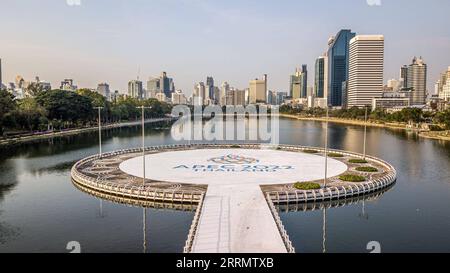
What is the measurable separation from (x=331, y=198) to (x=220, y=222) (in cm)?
1331

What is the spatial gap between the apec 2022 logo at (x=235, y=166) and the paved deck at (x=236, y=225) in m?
10.2

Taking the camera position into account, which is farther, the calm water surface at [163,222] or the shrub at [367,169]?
the shrub at [367,169]

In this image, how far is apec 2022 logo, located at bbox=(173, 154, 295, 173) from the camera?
149 feet

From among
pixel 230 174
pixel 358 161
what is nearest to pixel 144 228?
pixel 230 174

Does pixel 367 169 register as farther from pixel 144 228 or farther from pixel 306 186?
pixel 144 228

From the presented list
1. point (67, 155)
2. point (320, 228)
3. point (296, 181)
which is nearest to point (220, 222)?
point (320, 228)

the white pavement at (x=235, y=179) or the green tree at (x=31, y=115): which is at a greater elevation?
the green tree at (x=31, y=115)

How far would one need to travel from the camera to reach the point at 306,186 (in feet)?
120

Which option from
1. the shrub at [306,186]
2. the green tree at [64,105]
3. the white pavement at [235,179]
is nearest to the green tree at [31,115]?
the green tree at [64,105]

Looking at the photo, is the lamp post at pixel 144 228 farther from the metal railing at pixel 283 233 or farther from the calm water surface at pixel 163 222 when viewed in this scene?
the metal railing at pixel 283 233

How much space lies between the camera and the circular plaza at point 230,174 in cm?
3559

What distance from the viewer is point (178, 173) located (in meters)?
43.5
